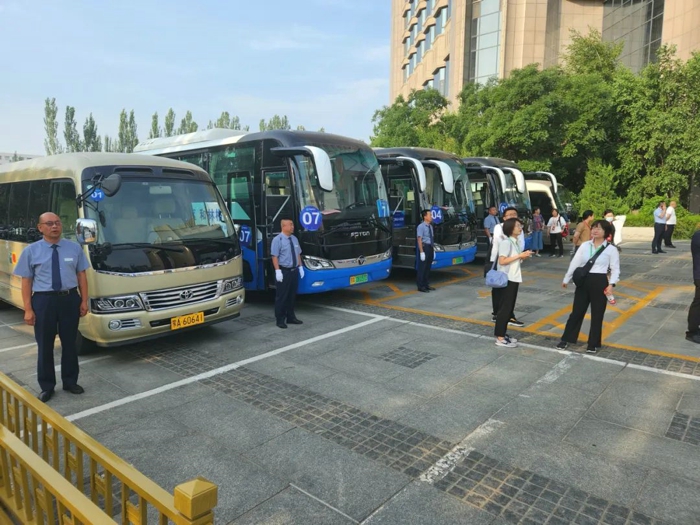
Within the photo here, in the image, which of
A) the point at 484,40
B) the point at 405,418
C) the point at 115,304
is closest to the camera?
the point at 405,418

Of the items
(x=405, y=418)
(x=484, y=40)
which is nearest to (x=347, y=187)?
(x=405, y=418)

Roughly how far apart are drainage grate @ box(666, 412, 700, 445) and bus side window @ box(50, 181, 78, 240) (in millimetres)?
6550

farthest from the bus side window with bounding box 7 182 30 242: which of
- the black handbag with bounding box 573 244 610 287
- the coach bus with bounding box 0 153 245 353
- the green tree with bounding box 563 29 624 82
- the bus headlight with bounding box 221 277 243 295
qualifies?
the green tree with bounding box 563 29 624 82

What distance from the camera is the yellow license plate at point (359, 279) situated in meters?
8.89

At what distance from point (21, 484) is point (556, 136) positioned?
2528cm

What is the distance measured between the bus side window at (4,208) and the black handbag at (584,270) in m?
8.14

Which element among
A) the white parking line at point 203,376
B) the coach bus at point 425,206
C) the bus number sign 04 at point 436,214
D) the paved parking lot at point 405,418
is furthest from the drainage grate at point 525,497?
the bus number sign 04 at point 436,214

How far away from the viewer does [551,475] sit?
3.57m

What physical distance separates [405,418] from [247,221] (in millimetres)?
5626

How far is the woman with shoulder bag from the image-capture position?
6527mm

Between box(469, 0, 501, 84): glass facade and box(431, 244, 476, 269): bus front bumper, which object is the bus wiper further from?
box(469, 0, 501, 84): glass facade

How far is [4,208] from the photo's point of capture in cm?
778

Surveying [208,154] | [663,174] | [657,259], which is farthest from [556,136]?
[208,154]

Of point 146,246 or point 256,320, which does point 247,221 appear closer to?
point 256,320
